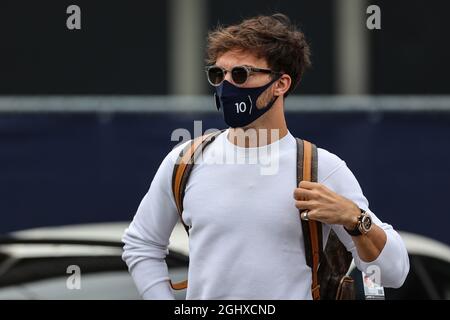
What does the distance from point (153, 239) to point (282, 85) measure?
2.24 ft

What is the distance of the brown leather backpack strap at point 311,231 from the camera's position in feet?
12.0

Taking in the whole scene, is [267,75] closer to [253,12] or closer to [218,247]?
[218,247]

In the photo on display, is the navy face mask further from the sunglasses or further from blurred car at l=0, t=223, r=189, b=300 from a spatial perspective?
blurred car at l=0, t=223, r=189, b=300

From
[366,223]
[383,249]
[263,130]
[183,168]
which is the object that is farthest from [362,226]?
[183,168]

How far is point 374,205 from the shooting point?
9055 millimetres

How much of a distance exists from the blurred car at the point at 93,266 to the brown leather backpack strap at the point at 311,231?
1281 mm

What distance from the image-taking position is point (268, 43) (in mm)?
3807

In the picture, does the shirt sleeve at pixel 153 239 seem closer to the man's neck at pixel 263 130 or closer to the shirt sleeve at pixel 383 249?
the man's neck at pixel 263 130

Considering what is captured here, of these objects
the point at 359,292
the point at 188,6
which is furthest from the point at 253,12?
the point at 359,292

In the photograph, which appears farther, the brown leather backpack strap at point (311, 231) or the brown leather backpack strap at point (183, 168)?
the brown leather backpack strap at point (183, 168)

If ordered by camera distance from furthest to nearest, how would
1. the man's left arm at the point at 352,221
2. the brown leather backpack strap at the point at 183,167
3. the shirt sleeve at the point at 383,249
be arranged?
the brown leather backpack strap at the point at 183,167
the shirt sleeve at the point at 383,249
the man's left arm at the point at 352,221

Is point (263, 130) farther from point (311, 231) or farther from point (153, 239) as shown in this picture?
point (153, 239)

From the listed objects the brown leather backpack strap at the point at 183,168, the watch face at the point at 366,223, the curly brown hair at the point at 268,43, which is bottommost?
the watch face at the point at 366,223

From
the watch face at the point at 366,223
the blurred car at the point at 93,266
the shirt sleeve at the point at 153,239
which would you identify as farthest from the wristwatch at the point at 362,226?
the blurred car at the point at 93,266
